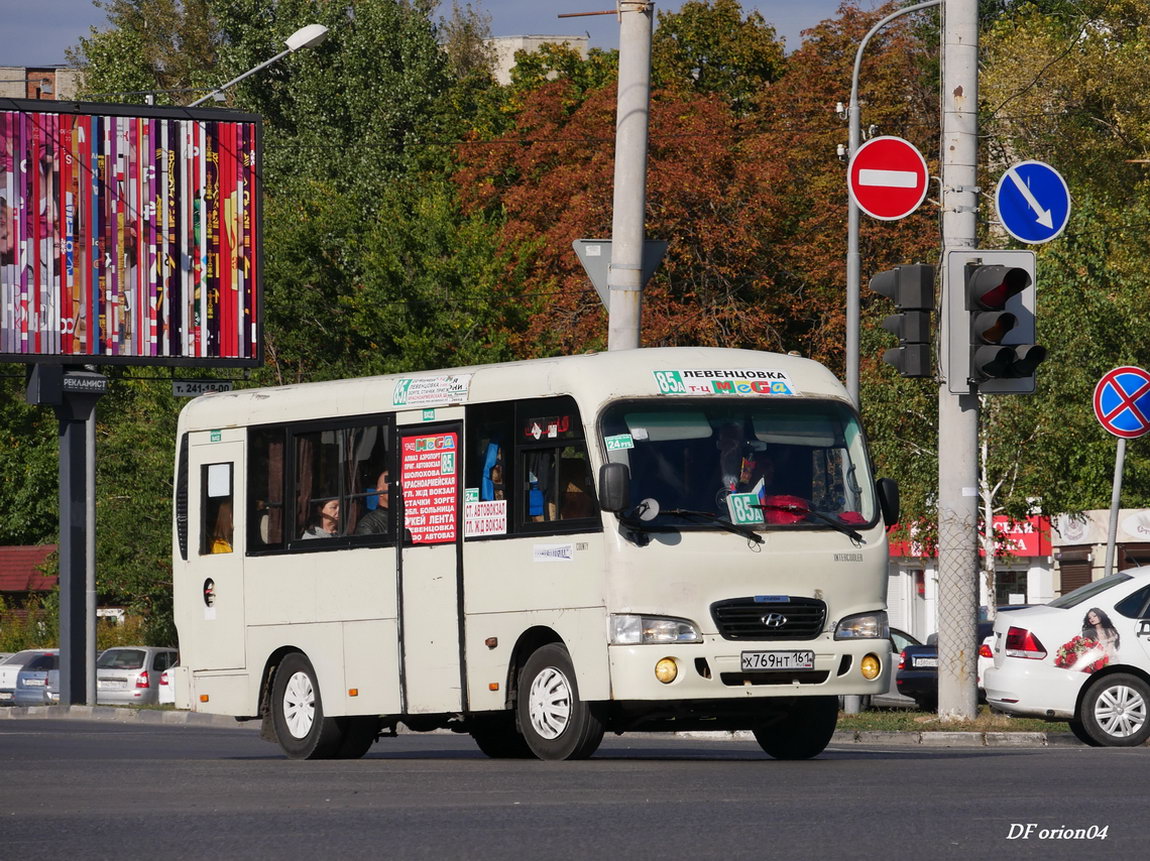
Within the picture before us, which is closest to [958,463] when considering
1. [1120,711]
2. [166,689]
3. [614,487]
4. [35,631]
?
[1120,711]

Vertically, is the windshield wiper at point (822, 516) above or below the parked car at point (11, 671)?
above

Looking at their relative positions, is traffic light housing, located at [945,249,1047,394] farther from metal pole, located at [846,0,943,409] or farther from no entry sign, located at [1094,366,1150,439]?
metal pole, located at [846,0,943,409]

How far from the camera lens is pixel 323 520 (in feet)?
54.8

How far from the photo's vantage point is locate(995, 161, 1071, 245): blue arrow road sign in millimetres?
20047

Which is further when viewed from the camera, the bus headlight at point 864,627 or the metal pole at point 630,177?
the metal pole at point 630,177

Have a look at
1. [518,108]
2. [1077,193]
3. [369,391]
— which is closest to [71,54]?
[518,108]

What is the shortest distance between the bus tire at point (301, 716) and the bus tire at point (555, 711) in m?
2.21

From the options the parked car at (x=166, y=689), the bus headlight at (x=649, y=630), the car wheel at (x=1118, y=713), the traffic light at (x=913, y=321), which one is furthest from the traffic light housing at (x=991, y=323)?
the parked car at (x=166, y=689)

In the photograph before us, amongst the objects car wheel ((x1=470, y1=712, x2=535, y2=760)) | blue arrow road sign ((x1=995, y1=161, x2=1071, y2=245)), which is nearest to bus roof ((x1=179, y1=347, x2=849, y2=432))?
car wheel ((x1=470, y1=712, x2=535, y2=760))

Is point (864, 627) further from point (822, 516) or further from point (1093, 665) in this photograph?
point (1093, 665)

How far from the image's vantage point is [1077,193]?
156 feet

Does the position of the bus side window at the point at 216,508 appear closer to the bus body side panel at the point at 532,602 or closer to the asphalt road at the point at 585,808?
the asphalt road at the point at 585,808

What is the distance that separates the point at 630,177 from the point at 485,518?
4603 mm

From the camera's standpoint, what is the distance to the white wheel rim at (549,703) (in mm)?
14477
